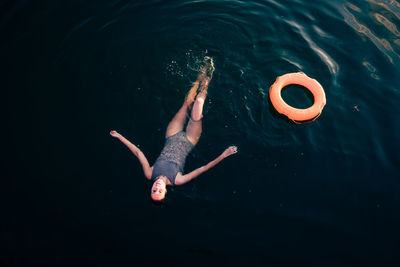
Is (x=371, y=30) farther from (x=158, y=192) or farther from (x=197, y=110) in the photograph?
(x=158, y=192)

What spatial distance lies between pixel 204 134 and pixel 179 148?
84 cm

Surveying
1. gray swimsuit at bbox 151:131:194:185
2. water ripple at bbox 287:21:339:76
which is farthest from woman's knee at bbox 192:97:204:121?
water ripple at bbox 287:21:339:76

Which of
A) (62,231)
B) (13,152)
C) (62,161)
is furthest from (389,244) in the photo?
(13,152)

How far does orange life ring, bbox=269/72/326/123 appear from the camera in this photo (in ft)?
17.6

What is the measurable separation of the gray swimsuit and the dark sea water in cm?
Answer: 41

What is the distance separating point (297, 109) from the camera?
213 inches

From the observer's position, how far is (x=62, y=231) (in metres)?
5.04

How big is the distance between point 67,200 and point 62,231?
65cm

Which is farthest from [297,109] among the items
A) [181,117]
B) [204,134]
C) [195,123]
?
[181,117]

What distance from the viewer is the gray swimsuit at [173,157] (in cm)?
505

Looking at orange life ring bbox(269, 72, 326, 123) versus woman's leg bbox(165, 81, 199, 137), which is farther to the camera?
woman's leg bbox(165, 81, 199, 137)

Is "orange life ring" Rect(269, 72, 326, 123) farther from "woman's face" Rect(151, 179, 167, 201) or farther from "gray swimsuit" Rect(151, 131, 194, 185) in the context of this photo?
"woman's face" Rect(151, 179, 167, 201)

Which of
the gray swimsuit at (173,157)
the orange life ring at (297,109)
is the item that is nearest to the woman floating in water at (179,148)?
the gray swimsuit at (173,157)

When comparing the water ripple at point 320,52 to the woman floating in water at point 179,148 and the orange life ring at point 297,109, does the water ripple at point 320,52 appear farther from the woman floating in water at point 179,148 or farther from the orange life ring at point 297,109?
the woman floating in water at point 179,148
